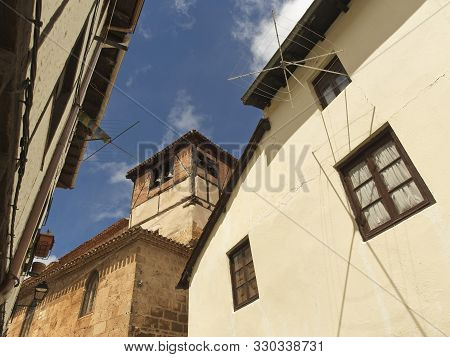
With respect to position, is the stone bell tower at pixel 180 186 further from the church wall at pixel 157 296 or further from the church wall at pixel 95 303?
the church wall at pixel 95 303

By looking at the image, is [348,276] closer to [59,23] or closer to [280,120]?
[280,120]

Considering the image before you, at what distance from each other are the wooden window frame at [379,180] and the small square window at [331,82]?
159 cm

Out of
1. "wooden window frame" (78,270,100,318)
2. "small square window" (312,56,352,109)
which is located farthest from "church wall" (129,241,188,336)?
"small square window" (312,56,352,109)

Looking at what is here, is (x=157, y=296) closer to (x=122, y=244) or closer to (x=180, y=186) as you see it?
(x=122, y=244)

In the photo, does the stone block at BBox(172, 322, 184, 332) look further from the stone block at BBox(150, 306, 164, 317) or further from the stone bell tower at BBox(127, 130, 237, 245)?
the stone bell tower at BBox(127, 130, 237, 245)

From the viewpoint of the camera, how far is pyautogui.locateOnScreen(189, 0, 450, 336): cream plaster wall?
13.1 feet

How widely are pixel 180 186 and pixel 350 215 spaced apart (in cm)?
1319

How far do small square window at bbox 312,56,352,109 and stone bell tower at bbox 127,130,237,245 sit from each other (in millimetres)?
9050

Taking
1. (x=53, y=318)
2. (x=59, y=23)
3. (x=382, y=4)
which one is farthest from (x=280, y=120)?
(x=53, y=318)

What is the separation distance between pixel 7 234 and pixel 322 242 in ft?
14.4

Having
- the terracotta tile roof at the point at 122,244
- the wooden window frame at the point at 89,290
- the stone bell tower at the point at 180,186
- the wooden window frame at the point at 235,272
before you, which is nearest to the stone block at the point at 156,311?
the terracotta tile roof at the point at 122,244

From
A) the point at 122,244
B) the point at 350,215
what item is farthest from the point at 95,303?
the point at 350,215

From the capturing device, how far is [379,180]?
4.87 meters
